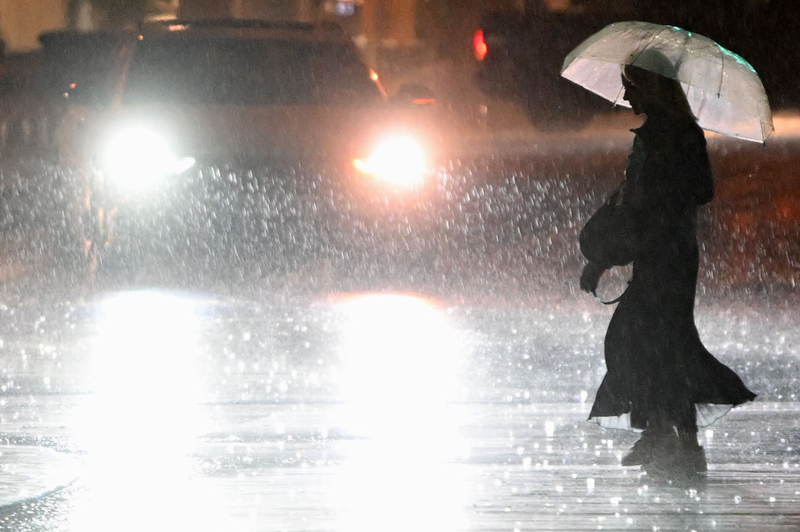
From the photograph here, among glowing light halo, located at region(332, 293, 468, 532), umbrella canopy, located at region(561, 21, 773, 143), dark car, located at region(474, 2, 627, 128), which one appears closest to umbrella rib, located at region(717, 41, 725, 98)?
umbrella canopy, located at region(561, 21, 773, 143)

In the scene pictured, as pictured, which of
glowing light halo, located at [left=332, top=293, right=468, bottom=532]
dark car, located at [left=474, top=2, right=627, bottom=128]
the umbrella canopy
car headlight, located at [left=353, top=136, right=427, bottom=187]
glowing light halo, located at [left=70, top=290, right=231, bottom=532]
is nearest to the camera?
glowing light halo, located at [left=70, top=290, right=231, bottom=532]

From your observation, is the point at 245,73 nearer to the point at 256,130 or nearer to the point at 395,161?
the point at 256,130

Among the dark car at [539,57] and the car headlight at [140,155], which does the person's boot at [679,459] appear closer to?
the car headlight at [140,155]

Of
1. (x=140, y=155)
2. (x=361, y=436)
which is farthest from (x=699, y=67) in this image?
(x=140, y=155)

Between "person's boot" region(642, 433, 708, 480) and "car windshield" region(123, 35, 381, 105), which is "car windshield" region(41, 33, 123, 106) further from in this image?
"person's boot" region(642, 433, 708, 480)

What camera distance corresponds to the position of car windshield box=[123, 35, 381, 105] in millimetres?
12062

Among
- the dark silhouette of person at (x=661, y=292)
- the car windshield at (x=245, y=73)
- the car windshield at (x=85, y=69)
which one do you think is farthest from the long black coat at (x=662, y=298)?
the car windshield at (x=85, y=69)

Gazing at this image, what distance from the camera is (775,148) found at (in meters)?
14.9

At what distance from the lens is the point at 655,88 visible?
18.3 feet

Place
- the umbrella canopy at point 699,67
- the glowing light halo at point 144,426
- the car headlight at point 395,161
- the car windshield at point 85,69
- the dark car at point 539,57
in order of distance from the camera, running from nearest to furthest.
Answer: the glowing light halo at point 144,426 < the umbrella canopy at point 699,67 < the car headlight at point 395,161 < the car windshield at point 85,69 < the dark car at point 539,57

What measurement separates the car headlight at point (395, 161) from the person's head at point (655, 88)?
608 cm

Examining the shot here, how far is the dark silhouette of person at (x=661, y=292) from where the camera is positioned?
5547mm

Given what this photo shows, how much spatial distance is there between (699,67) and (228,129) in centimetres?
647

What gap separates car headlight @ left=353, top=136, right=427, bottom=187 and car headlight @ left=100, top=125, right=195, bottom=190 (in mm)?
1298
